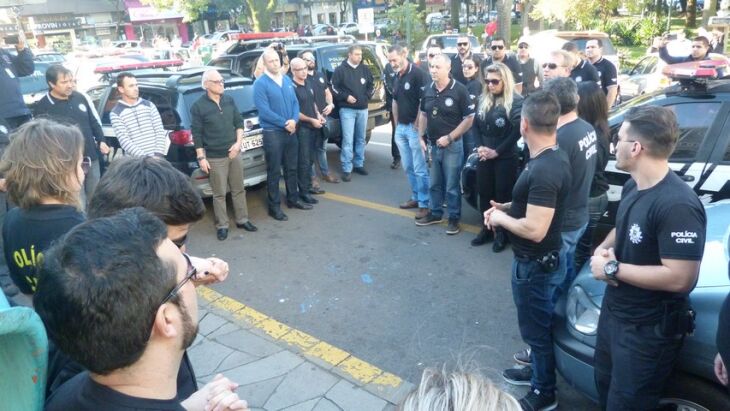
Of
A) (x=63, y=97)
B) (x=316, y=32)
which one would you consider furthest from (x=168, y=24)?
(x=63, y=97)

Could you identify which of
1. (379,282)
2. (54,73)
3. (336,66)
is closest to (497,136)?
(379,282)

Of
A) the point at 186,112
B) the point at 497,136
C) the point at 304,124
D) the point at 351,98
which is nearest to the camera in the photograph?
the point at 497,136

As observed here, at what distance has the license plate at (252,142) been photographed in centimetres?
641

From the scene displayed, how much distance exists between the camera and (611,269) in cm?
228

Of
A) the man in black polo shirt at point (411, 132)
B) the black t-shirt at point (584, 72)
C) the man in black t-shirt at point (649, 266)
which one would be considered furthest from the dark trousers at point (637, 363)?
the black t-shirt at point (584, 72)

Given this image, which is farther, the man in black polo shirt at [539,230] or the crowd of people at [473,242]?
the man in black polo shirt at [539,230]

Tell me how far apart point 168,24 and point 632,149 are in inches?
2158

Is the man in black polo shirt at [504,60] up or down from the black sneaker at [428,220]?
up

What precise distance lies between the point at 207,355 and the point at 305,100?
405cm

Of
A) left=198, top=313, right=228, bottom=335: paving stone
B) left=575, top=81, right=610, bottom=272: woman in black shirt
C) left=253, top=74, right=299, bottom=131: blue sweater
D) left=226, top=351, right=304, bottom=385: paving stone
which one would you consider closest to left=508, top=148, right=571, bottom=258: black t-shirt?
left=575, top=81, right=610, bottom=272: woman in black shirt

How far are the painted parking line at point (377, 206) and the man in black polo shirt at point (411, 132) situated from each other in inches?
5.1

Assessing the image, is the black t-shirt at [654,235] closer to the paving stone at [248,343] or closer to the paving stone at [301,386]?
the paving stone at [301,386]

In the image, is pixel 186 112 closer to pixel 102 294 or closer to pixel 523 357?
pixel 523 357

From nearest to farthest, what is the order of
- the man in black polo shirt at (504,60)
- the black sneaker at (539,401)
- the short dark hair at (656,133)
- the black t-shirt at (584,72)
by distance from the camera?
the short dark hair at (656,133), the black sneaker at (539,401), the black t-shirt at (584,72), the man in black polo shirt at (504,60)
